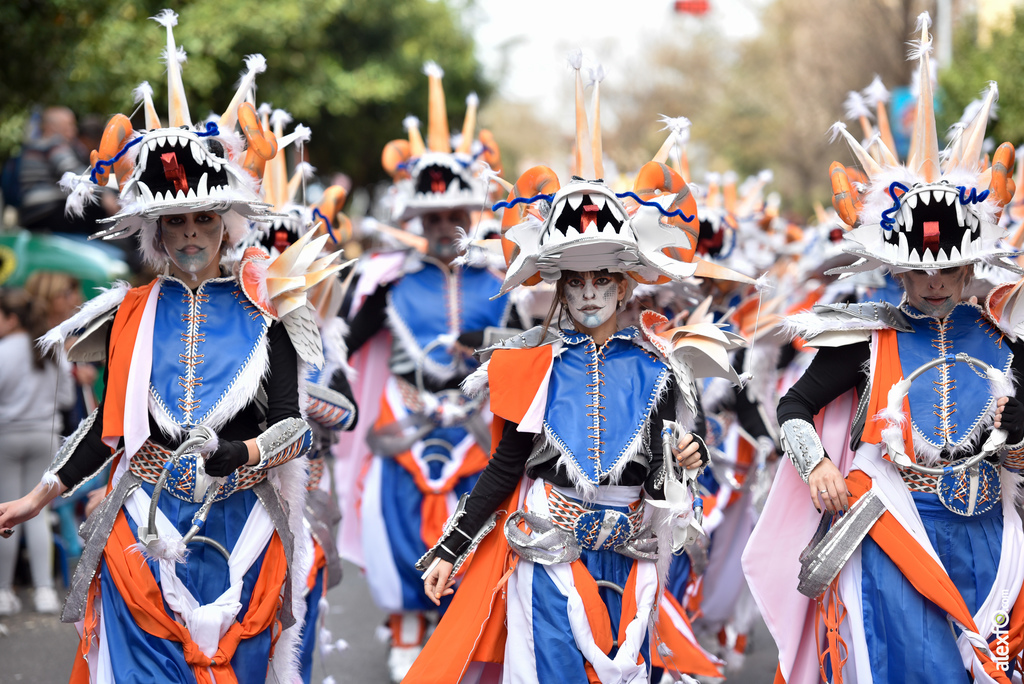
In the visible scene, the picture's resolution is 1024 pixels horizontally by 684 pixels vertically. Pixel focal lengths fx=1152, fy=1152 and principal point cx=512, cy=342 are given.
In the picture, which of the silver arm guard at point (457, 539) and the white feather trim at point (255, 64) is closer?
the silver arm guard at point (457, 539)

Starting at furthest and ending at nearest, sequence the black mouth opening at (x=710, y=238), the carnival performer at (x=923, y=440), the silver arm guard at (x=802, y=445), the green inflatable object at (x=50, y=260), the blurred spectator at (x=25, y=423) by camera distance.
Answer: the green inflatable object at (x=50, y=260), the blurred spectator at (x=25, y=423), the black mouth opening at (x=710, y=238), the silver arm guard at (x=802, y=445), the carnival performer at (x=923, y=440)

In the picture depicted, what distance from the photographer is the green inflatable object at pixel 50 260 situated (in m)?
10.0

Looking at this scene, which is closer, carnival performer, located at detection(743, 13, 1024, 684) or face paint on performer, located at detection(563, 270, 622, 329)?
face paint on performer, located at detection(563, 270, 622, 329)

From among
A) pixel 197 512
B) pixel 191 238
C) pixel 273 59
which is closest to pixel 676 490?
pixel 197 512

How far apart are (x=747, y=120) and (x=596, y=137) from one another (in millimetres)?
36758

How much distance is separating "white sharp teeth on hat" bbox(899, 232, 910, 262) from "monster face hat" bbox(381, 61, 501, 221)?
2.88 m

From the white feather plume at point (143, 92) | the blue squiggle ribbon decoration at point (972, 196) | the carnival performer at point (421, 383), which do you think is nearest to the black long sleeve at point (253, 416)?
the white feather plume at point (143, 92)

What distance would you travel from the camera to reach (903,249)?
3785 millimetres

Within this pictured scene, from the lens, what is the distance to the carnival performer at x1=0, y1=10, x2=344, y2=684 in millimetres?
3666

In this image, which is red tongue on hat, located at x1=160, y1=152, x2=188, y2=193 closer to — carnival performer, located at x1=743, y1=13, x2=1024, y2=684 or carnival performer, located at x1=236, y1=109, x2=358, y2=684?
carnival performer, located at x1=236, y1=109, x2=358, y2=684

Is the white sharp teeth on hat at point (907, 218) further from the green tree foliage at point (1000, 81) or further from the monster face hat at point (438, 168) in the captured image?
the green tree foliage at point (1000, 81)

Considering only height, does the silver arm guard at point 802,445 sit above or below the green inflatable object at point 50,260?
below

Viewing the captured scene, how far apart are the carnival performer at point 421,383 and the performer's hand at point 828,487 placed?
8.34ft

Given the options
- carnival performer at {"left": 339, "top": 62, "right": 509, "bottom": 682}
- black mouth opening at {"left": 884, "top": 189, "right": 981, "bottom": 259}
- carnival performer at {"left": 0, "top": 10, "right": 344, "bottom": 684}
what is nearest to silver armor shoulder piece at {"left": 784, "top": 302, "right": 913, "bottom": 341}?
black mouth opening at {"left": 884, "top": 189, "right": 981, "bottom": 259}
